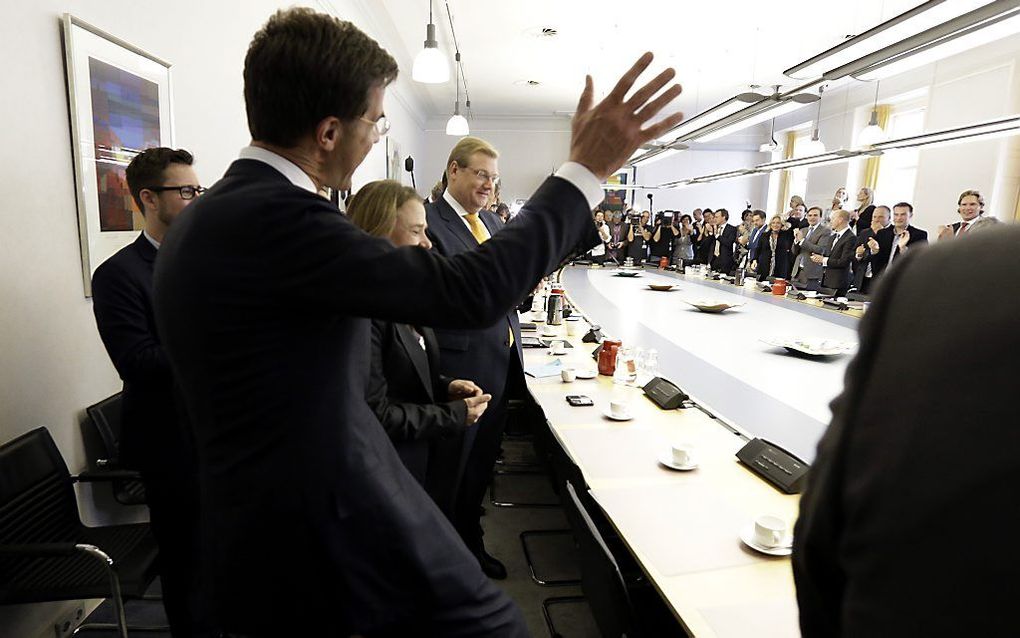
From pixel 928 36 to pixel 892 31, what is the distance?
0.16 metres

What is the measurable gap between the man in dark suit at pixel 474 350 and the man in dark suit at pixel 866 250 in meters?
6.74

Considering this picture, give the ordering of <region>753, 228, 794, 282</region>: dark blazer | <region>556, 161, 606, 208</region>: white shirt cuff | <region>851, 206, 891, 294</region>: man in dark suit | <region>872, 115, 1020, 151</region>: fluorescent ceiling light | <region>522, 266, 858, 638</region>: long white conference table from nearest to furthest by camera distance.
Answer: <region>556, 161, 606, 208</region>: white shirt cuff, <region>522, 266, 858, 638</region>: long white conference table, <region>872, 115, 1020, 151</region>: fluorescent ceiling light, <region>851, 206, 891, 294</region>: man in dark suit, <region>753, 228, 794, 282</region>: dark blazer

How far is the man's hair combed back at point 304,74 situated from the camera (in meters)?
0.83

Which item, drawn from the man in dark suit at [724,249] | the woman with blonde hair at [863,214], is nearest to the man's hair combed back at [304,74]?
the woman with blonde hair at [863,214]

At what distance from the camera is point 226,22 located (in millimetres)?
3195

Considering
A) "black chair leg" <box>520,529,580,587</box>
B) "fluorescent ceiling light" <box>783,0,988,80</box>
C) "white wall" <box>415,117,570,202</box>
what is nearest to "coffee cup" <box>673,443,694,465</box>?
"black chair leg" <box>520,529,580,587</box>

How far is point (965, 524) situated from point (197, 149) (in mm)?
3318

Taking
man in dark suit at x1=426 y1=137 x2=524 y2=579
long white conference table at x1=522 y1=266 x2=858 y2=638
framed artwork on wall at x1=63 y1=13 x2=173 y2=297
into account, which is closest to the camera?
long white conference table at x1=522 y1=266 x2=858 y2=638

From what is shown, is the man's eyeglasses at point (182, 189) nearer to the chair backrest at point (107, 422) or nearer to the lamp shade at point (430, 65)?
the chair backrest at point (107, 422)

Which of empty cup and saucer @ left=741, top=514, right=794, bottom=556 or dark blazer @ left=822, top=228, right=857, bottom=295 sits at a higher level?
dark blazer @ left=822, top=228, right=857, bottom=295

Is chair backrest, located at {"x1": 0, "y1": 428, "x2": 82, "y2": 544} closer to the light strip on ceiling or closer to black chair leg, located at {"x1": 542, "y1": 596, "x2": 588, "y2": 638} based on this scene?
black chair leg, located at {"x1": 542, "y1": 596, "x2": 588, "y2": 638}

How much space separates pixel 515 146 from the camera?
13234mm

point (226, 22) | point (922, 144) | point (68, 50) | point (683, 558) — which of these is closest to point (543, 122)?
point (922, 144)

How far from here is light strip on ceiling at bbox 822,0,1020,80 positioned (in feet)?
6.90
